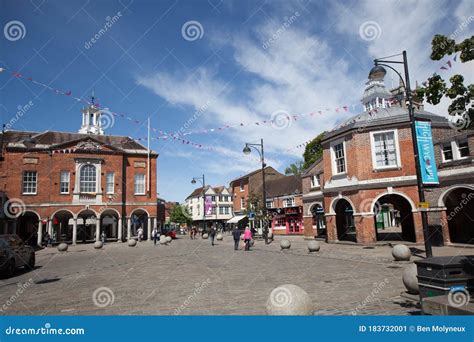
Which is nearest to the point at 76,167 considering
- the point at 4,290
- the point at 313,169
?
the point at 313,169

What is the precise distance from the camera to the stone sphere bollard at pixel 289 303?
5.22m

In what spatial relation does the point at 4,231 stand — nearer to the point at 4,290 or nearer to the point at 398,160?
Result: the point at 4,290

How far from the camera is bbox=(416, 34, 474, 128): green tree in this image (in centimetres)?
668

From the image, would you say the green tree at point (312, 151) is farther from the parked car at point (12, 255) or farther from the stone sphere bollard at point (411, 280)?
the stone sphere bollard at point (411, 280)

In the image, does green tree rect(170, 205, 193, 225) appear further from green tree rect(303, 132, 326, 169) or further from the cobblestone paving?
the cobblestone paving

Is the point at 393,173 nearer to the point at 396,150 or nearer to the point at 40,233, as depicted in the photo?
the point at 396,150

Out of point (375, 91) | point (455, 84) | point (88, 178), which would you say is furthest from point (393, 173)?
point (88, 178)

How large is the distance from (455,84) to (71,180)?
121ft

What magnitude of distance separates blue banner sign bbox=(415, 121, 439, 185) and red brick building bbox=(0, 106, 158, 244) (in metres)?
26.1

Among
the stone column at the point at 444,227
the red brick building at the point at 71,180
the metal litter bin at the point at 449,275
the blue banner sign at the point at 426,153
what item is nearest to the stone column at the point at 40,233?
the red brick building at the point at 71,180

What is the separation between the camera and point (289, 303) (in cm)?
525

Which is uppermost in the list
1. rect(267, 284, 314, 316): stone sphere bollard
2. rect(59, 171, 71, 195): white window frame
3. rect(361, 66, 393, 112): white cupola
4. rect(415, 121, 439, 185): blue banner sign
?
rect(361, 66, 393, 112): white cupola

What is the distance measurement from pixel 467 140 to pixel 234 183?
43605mm

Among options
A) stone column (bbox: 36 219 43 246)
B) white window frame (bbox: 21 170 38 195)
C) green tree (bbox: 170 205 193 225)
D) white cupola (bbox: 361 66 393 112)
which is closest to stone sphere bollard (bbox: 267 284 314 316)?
white cupola (bbox: 361 66 393 112)
